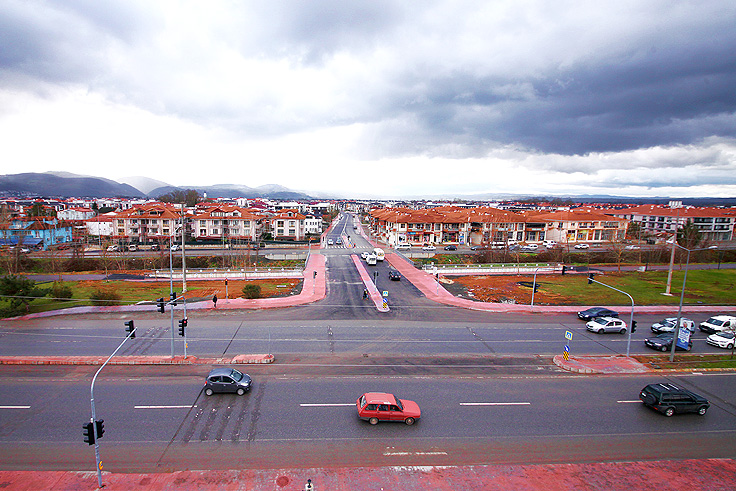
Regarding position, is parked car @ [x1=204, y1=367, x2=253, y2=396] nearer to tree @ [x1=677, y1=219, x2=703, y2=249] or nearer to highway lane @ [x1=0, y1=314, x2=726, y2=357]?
highway lane @ [x1=0, y1=314, x2=726, y2=357]

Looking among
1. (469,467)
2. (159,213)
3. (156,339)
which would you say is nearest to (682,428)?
(469,467)

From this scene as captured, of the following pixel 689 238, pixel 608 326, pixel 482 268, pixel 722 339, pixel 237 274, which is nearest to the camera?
pixel 722 339

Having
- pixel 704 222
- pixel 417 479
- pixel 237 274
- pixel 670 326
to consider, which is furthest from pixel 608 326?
pixel 704 222

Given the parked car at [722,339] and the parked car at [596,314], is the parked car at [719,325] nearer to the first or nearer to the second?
the parked car at [722,339]

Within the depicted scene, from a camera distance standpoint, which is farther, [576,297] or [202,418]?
[576,297]

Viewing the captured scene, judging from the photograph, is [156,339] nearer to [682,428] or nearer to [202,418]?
[202,418]

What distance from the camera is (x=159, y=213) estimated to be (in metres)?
91.6

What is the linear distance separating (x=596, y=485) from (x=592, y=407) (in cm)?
609

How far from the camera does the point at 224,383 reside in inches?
728

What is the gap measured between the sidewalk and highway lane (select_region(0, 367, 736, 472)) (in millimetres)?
556

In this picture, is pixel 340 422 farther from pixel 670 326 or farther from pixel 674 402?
pixel 670 326

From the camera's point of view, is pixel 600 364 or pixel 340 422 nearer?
pixel 340 422

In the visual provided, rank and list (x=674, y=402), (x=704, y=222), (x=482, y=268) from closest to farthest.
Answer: (x=674, y=402)
(x=482, y=268)
(x=704, y=222)

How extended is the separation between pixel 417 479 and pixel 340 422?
4689mm
